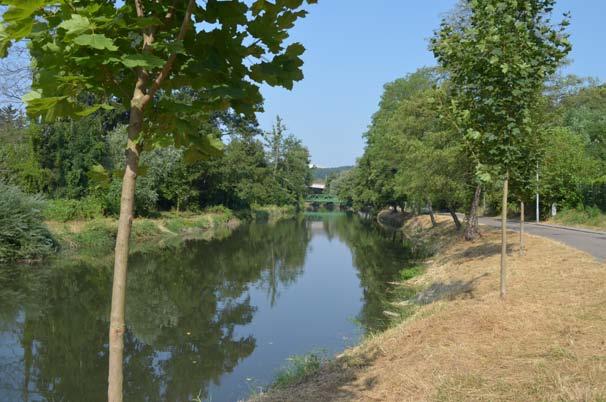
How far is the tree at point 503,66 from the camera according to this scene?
24.6 feet

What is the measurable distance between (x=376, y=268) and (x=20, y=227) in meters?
15.0

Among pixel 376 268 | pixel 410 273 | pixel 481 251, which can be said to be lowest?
pixel 376 268

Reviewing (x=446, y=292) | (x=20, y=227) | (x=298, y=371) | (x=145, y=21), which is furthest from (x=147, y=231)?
(x=145, y=21)

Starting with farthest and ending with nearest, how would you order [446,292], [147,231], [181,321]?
[147,231] → [181,321] → [446,292]

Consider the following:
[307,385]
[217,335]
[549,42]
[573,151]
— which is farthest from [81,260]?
[573,151]

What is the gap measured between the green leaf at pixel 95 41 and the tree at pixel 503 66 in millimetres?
6427

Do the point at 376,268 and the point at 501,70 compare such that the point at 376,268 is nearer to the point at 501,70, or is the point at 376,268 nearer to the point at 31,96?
the point at 501,70

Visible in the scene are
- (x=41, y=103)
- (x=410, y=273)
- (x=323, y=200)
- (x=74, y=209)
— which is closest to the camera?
(x=41, y=103)

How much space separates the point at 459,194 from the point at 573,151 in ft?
43.9

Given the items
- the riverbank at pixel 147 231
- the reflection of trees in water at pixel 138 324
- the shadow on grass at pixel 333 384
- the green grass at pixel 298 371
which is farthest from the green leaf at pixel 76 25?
the riverbank at pixel 147 231

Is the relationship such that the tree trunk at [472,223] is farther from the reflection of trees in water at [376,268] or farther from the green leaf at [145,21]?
the green leaf at [145,21]

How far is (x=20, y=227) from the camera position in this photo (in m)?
19.9

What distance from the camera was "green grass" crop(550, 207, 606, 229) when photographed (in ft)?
81.3

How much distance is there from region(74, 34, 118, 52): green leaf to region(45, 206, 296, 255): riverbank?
23780 millimetres
